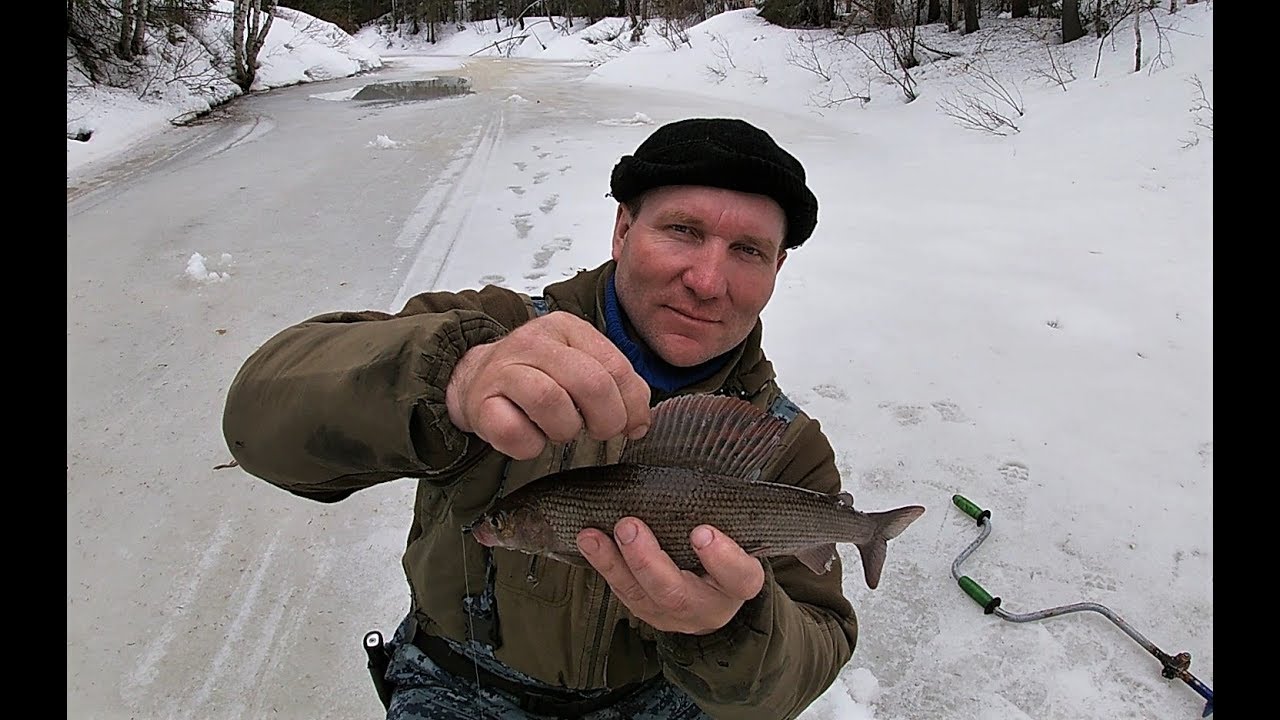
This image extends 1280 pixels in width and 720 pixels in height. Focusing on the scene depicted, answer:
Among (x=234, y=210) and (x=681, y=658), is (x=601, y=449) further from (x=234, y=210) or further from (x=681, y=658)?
(x=234, y=210)

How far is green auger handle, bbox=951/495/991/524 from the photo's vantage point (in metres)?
3.35

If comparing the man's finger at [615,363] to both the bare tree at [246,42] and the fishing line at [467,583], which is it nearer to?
the fishing line at [467,583]

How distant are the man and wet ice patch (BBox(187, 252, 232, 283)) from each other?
4.23 meters

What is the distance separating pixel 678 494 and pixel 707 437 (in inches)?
4.8

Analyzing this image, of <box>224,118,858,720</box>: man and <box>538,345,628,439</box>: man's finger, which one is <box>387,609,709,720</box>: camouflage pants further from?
<box>538,345,628,439</box>: man's finger

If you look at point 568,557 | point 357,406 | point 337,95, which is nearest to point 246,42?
point 337,95

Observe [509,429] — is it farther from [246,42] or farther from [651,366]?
[246,42]

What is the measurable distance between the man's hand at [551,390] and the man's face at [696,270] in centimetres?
64

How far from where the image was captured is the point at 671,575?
51.9 inches

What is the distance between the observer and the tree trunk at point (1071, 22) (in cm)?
1332

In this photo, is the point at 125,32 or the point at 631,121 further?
the point at 125,32

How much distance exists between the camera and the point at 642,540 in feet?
4.33

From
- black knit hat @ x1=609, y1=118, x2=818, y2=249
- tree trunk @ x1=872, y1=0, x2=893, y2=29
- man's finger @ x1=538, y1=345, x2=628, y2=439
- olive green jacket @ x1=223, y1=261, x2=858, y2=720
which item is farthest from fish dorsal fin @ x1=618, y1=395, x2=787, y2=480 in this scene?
tree trunk @ x1=872, y1=0, x2=893, y2=29
